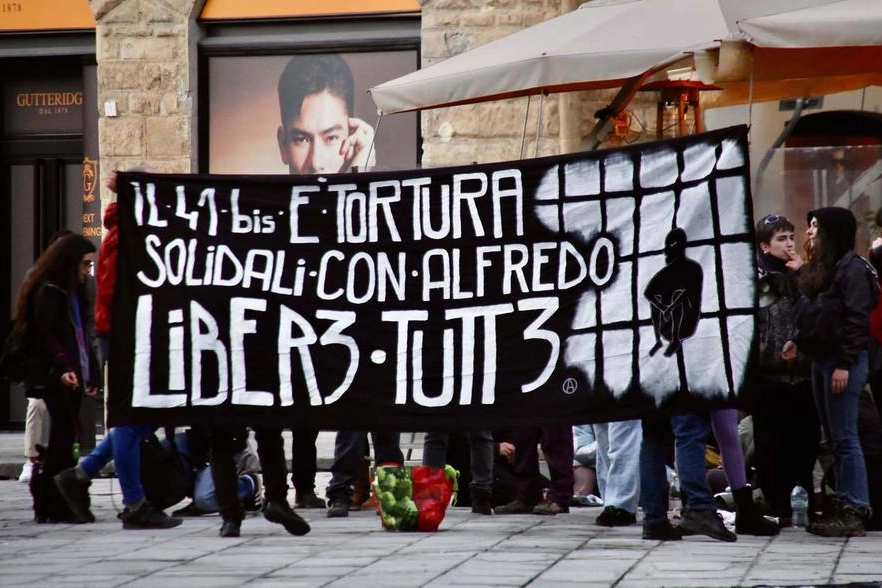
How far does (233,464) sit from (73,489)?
1.25m

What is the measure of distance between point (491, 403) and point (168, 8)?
8269mm

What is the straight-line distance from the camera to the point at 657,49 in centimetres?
966

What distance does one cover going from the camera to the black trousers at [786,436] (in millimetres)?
9148

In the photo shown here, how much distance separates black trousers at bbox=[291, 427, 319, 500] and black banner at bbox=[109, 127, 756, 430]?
1.26 metres

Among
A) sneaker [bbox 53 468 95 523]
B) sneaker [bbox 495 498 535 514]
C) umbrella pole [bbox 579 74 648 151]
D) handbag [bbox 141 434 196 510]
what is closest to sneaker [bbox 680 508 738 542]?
sneaker [bbox 495 498 535 514]

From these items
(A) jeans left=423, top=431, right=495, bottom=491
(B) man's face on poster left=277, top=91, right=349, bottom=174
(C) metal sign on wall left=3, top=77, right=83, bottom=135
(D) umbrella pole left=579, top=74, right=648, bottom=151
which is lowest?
(A) jeans left=423, top=431, right=495, bottom=491

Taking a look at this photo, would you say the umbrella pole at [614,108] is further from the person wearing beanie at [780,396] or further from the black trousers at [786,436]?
the black trousers at [786,436]

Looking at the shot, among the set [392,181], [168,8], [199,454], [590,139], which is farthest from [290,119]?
[392,181]

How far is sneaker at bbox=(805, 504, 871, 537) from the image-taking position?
28.3 feet

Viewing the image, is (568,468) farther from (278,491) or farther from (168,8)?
(168,8)

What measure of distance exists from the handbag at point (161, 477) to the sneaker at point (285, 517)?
111 cm

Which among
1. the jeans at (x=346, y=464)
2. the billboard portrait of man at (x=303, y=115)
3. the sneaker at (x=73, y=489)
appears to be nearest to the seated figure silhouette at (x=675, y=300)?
the jeans at (x=346, y=464)

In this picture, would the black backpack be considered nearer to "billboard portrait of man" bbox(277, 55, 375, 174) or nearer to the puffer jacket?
the puffer jacket

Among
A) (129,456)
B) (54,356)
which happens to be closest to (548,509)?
(129,456)
